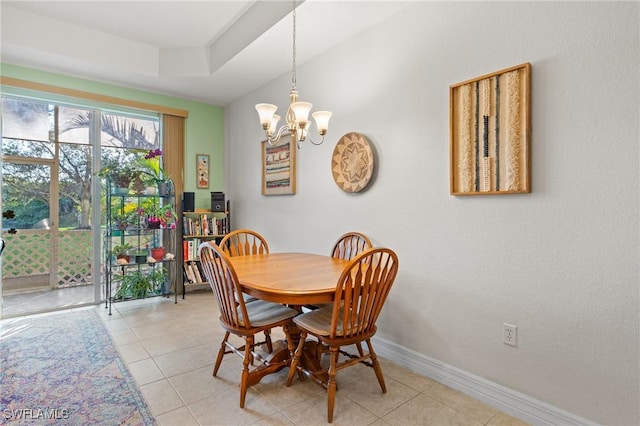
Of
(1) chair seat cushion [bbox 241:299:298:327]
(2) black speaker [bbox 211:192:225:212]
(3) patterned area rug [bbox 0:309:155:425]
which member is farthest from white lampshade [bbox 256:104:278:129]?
(2) black speaker [bbox 211:192:225:212]

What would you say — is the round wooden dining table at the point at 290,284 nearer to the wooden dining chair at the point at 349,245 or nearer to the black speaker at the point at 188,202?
→ the wooden dining chair at the point at 349,245

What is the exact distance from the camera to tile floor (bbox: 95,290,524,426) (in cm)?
176

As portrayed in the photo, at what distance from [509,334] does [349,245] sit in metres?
1.26

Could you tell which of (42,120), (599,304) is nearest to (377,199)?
(599,304)

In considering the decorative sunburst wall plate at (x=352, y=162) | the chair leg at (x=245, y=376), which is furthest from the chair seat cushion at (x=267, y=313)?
the decorative sunburst wall plate at (x=352, y=162)

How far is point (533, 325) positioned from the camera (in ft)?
5.72

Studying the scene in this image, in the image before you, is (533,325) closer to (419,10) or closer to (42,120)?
(419,10)

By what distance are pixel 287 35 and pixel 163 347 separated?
273cm

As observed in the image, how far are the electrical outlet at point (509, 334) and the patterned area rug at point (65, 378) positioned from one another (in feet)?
6.42

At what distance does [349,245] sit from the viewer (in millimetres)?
2703

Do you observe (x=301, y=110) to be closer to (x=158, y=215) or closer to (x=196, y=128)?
(x=158, y=215)

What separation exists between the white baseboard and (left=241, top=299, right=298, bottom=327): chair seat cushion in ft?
2.90

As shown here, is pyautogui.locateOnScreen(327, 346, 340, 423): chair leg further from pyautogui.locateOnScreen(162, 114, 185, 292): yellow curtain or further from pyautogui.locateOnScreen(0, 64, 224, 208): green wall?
pyautogui.locateOnScreen(0, 64, 224, 208): green wall

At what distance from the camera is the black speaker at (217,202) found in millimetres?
4203
